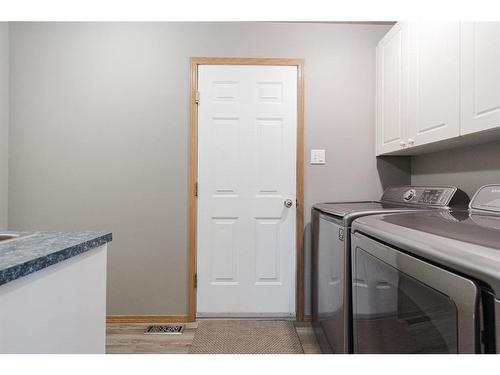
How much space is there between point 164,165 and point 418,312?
1876mm

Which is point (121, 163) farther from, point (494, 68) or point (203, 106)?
point (494, 68)

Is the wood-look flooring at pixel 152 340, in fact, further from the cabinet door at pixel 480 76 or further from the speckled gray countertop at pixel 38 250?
the cabinet door at pixel 480 76

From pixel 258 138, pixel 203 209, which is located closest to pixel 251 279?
pixel 203 209

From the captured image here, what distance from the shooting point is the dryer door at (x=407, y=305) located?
0.63 meters

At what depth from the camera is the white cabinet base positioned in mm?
575

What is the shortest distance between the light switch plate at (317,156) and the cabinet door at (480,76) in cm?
101

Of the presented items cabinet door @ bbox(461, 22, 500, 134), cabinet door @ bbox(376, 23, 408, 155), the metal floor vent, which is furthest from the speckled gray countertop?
cabinet door @ bbox(376, 23, 408, 155)

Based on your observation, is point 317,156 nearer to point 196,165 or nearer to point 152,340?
point 196,165

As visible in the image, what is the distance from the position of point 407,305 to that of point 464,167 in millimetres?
1271

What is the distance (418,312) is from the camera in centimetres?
80

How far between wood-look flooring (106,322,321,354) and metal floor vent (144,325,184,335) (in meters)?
0.04

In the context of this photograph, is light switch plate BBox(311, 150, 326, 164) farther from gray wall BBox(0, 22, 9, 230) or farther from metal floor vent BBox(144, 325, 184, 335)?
gray wall BBox(0, 22, 9, 230)

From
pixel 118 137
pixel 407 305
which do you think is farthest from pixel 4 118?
pixel 407 305

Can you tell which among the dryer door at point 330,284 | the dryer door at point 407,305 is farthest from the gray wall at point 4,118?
the dryer door at point 407,305
